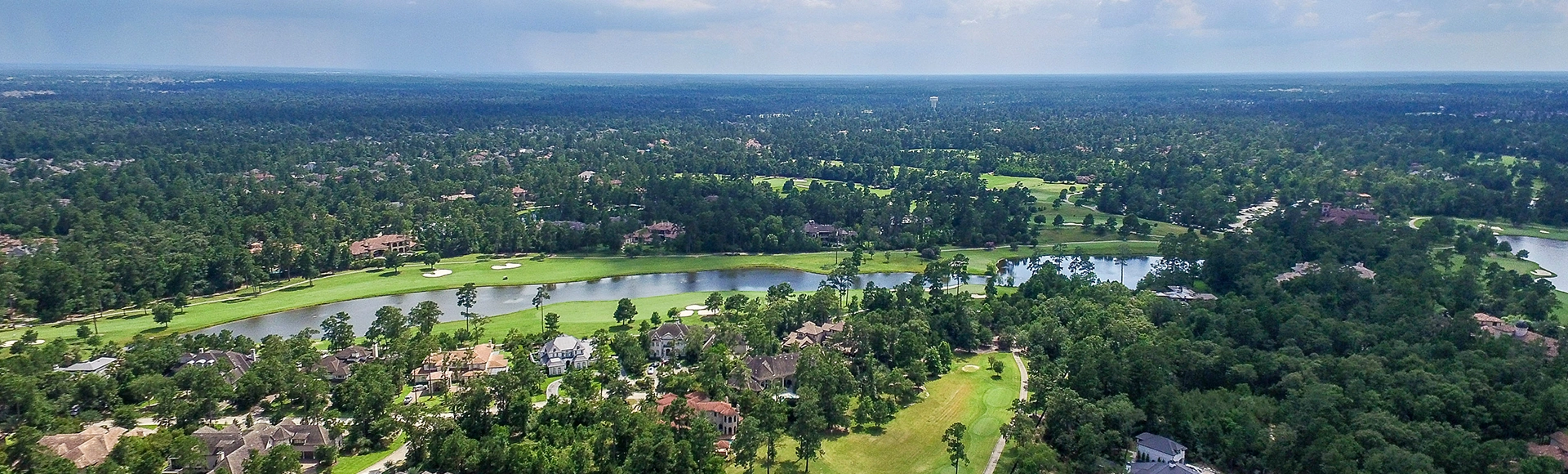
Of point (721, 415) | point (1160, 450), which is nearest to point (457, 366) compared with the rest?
point (721, 415)

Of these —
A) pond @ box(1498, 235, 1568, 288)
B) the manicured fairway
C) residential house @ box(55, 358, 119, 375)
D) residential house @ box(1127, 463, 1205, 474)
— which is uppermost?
residential house @ box(55, 358, 119, 375)

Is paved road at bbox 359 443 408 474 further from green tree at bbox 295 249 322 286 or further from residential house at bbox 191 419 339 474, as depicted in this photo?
green tree at bbox 295 249 322 286

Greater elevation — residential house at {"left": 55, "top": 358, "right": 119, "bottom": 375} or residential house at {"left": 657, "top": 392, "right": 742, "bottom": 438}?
residential house at {"left": 55, "top": 358, "right": 119, "bottom": 375}

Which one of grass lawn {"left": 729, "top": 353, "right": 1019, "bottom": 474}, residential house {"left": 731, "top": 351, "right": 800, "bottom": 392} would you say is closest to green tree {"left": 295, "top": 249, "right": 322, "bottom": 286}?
residential house {"left": 731, "top": 351, "right": 800, "bottom": 392}

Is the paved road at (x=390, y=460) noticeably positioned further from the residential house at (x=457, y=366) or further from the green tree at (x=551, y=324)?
the green tree at (x=551, y=324)

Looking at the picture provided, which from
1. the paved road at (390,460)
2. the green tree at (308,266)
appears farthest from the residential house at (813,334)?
the green tree at (308,266)

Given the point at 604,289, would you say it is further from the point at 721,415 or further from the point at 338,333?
the point at 721,415

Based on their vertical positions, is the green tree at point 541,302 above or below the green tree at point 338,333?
below
